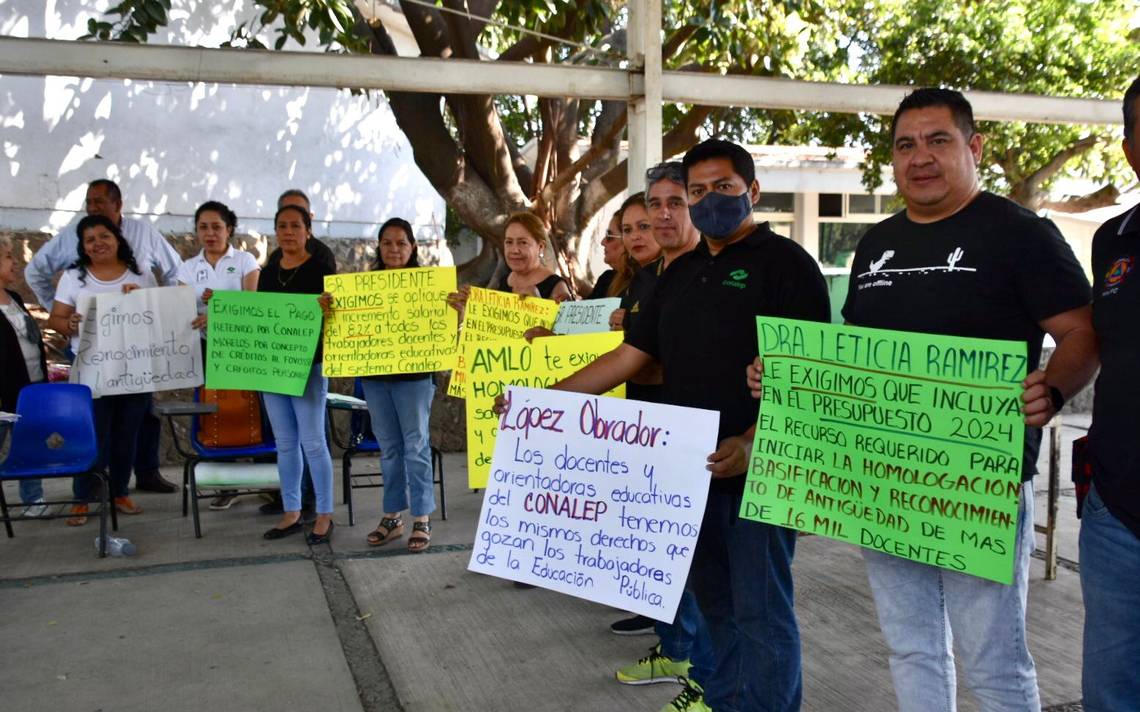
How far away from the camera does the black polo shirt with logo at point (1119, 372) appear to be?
202 centimetres

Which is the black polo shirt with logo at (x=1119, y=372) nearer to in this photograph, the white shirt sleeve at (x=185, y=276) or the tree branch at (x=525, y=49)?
the white shirt sleeve at (x=185, y=276)

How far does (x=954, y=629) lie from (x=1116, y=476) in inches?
23.9

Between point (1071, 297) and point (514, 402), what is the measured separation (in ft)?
5.36

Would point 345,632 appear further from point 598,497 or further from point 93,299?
point 93,299

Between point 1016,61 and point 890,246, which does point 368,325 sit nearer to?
point 890,246

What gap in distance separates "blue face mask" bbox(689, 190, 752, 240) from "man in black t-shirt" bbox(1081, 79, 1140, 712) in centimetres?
93

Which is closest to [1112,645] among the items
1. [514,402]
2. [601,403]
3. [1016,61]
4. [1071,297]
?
[1071,297]

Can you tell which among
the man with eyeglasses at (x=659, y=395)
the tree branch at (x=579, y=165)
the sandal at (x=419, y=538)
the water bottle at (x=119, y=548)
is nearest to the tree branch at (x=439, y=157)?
the tree branch at (x=579, y=165)

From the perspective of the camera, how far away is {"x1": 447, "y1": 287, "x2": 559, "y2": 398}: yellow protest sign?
4.84 meters

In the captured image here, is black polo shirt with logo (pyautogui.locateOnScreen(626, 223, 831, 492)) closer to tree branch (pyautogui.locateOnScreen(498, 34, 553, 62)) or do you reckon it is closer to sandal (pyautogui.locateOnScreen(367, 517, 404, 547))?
sandal (pyautogui.locateOnScreen(367, 517, 404, 547))

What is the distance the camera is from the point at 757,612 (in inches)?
106

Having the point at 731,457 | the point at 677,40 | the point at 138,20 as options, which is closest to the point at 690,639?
the point at 731,457

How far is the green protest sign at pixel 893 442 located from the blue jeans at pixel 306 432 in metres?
3.42

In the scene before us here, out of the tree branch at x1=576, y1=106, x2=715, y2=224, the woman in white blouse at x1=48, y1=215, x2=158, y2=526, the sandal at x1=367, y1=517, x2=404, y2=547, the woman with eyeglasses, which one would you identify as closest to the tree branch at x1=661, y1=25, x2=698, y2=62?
the tree branch at x1=576, y1=106, x2=715, y2=224
